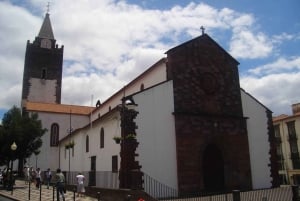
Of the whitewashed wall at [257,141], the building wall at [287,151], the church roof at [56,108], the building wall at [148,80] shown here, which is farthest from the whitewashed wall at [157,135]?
the building wall at [287,151]

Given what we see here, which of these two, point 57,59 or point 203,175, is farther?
point 57,59

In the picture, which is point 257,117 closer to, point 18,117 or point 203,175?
point 203,175

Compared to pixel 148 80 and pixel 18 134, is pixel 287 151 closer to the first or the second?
pixel 148 80

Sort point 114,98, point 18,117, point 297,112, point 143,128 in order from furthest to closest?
point 297,112, point 114,98, point 18,117, point 143,128

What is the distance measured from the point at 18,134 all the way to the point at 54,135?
1691cm

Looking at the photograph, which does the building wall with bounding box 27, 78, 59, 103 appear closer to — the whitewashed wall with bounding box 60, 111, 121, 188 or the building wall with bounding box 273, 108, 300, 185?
the whitewashed wall with bounding box 60, 111, 121, 188

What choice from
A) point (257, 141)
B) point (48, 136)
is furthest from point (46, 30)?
point (257, 141)

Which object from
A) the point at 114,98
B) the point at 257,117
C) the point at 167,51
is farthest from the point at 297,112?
the point at 167,51

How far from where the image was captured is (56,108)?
48.7 m

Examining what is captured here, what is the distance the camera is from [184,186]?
2309 centimetres

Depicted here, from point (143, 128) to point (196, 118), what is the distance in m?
4.70

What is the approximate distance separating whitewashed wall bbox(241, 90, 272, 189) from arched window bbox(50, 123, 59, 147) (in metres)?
27.8

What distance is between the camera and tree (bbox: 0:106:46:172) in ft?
98.2

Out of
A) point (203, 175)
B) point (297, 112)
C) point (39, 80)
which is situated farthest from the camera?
point (39, 80)
